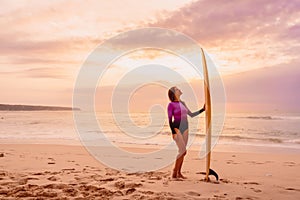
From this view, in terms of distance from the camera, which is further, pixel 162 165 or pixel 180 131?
pixel 162 165

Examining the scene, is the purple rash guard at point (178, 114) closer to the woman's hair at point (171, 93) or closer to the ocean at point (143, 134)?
the woman's hair at point (171, 93)

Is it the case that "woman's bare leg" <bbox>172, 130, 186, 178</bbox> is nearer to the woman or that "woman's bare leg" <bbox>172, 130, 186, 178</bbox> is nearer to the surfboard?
the woman

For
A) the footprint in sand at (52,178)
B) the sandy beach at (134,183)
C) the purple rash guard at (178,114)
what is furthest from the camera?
the purple rash guard at (178,114)

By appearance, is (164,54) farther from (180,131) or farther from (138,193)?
(138,193)

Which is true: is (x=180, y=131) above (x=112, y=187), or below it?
above

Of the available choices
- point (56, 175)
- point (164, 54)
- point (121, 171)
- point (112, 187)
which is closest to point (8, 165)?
point (56, 175)

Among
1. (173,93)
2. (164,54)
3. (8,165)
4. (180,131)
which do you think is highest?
(164,54)

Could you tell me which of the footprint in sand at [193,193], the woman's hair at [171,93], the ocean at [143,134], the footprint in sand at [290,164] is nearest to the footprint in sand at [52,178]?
the footprint in sand at [193,193]

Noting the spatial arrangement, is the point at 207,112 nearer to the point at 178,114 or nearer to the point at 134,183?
the point at 178,114

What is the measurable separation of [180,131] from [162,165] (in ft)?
8.34

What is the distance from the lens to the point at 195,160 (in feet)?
32.8

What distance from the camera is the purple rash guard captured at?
625 cm

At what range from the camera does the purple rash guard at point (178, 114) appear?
6.25 metres

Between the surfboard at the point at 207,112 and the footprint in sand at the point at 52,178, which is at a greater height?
the surfboard at the point at 207,112
